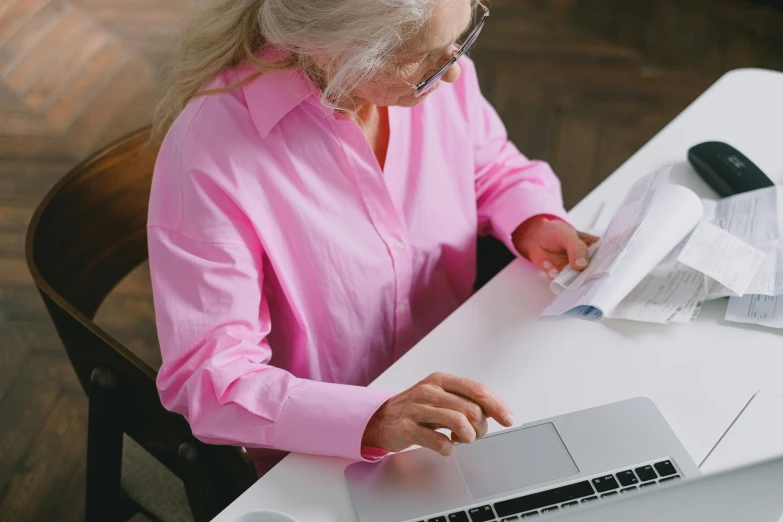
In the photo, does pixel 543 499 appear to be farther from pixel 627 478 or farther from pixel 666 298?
pixel 666 298

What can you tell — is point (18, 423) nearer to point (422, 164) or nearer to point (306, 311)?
point (306, 311)

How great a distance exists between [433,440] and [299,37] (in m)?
0.52

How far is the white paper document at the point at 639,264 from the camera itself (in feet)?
3.75

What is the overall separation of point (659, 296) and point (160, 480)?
1.11 m

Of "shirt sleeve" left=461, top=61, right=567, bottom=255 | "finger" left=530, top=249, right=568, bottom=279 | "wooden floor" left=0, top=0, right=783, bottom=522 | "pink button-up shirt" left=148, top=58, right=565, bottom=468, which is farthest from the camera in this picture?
"wooden floor" left=0, top=0, right=783, bottom=522

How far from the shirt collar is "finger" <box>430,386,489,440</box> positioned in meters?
0.44

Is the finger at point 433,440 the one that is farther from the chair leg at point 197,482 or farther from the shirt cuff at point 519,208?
the shirt cuff at point 519,208

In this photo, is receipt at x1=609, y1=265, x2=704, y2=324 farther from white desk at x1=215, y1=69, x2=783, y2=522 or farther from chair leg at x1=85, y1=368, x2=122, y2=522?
chair leg at x1=85, y1=368, x2=122, y2=522

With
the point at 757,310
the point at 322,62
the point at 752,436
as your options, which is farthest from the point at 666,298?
the point at 322,62

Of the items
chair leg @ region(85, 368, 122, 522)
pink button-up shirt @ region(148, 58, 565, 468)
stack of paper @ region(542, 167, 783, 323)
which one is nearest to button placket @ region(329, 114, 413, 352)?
pink button-up shirt @ region(148, 58, 565, 468)

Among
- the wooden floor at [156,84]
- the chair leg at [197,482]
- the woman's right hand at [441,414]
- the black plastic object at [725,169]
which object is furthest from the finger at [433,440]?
the wooden floor at [156,84]

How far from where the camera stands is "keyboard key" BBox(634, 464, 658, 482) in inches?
38.6

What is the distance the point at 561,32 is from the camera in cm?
340

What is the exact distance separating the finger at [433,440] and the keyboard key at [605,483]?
0.58 feet
